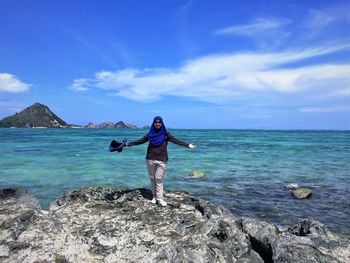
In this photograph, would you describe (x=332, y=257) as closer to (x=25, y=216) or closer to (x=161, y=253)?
(x=161, y=253)

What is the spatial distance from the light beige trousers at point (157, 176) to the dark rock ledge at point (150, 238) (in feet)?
1.86

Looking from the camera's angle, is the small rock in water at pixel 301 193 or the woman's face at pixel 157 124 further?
the small rock in water at pixel 301 193

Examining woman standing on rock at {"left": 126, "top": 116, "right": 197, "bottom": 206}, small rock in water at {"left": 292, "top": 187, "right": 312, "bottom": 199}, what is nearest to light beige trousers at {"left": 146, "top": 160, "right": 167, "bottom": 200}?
woman standing on rock at {"left": 126, "top": 116, "right": 197, "bottom": 206}

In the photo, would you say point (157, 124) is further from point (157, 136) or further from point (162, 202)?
point (162, 202)

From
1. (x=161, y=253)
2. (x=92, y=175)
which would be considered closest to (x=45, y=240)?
(x=161, y=253)

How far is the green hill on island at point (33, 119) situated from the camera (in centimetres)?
18600

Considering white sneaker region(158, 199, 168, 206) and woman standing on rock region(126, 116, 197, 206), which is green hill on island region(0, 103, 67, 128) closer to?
woman standing on rock region(126, 116, 197, 206)

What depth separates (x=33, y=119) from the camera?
187500 mm

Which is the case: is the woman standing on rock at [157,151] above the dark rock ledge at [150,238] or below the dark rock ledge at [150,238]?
above

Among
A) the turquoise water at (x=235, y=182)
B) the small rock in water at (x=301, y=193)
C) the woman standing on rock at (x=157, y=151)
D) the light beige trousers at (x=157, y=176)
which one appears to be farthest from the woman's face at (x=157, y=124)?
the small rock in water at (x=301, y=193)

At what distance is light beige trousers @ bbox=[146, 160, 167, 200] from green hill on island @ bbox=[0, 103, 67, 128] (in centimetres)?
18573

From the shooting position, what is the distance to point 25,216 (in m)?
7.68

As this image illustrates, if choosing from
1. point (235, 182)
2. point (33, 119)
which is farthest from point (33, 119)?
point (235, 182)

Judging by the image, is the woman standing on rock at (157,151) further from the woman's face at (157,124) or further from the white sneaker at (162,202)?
the white sneaker at (162,202)
